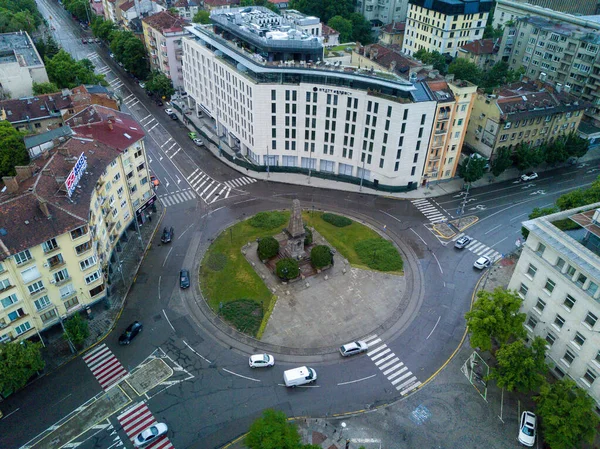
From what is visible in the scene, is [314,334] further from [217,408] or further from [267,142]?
[267,142]

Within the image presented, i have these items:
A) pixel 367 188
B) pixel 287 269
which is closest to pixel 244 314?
pixel 287 269

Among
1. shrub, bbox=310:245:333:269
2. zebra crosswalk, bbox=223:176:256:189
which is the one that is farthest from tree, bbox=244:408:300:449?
zebra crosswalk, bbox=223:176:256:189

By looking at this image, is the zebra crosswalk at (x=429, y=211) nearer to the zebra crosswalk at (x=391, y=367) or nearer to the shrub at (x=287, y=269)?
the shrub at (x=287, y=269)

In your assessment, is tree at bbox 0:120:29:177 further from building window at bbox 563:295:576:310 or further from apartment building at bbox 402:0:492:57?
apartment building at bbox 402:0:492:57

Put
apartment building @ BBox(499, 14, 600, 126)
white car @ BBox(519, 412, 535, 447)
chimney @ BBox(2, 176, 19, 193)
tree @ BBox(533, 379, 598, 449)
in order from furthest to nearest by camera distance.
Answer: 1. apartment building @ BBox(499, 14, 600, 126)
2. chimney @ BBox(2, 176, 19, 193)
3. white car @ BBox(519, 412, 535, 447)
4. tree @ BBox(533, 379, 598, 449)

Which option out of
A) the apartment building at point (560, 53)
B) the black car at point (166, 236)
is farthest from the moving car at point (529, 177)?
the black car at point (166, 236)

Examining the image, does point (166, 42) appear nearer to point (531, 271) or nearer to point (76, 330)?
point (76, 330)

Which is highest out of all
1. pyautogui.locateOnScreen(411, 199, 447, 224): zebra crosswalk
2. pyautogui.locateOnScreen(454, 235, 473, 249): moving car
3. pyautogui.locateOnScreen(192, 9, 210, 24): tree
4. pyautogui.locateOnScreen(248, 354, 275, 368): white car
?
pyautogui.locateOnScreen(192, 9, 210, 24): tree
